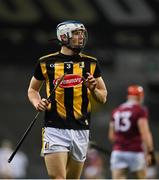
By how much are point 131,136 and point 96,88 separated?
3.93 meters

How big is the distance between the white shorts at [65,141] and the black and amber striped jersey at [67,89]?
0.18 feet

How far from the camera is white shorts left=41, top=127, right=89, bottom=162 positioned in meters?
8.87

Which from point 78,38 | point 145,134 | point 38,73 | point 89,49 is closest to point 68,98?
point 38,73

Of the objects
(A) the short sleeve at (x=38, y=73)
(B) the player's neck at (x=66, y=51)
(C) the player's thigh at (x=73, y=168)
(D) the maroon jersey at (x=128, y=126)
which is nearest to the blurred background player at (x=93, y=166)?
(D) the maroon jersey at (x=128, y=126)

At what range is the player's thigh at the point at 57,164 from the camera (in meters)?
8.75

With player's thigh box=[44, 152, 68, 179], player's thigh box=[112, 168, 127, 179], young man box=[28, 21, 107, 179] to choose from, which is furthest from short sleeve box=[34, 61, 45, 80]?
player's thigh box=[112, 168, 127, 179]

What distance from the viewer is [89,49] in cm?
2338

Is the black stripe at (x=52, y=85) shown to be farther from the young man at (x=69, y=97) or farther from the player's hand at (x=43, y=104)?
the player's hand at (x=43, y=104)

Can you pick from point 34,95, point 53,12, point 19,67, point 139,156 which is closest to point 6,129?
point 19,67

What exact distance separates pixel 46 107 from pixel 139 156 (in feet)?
14.9

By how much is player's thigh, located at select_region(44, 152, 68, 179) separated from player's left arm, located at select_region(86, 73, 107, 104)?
680 mm

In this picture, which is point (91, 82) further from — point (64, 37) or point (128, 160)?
point (128, 160)

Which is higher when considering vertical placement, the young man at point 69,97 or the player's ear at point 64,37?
the player's ear at point 64,37

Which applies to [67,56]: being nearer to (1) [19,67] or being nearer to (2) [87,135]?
(2) [87,135]
